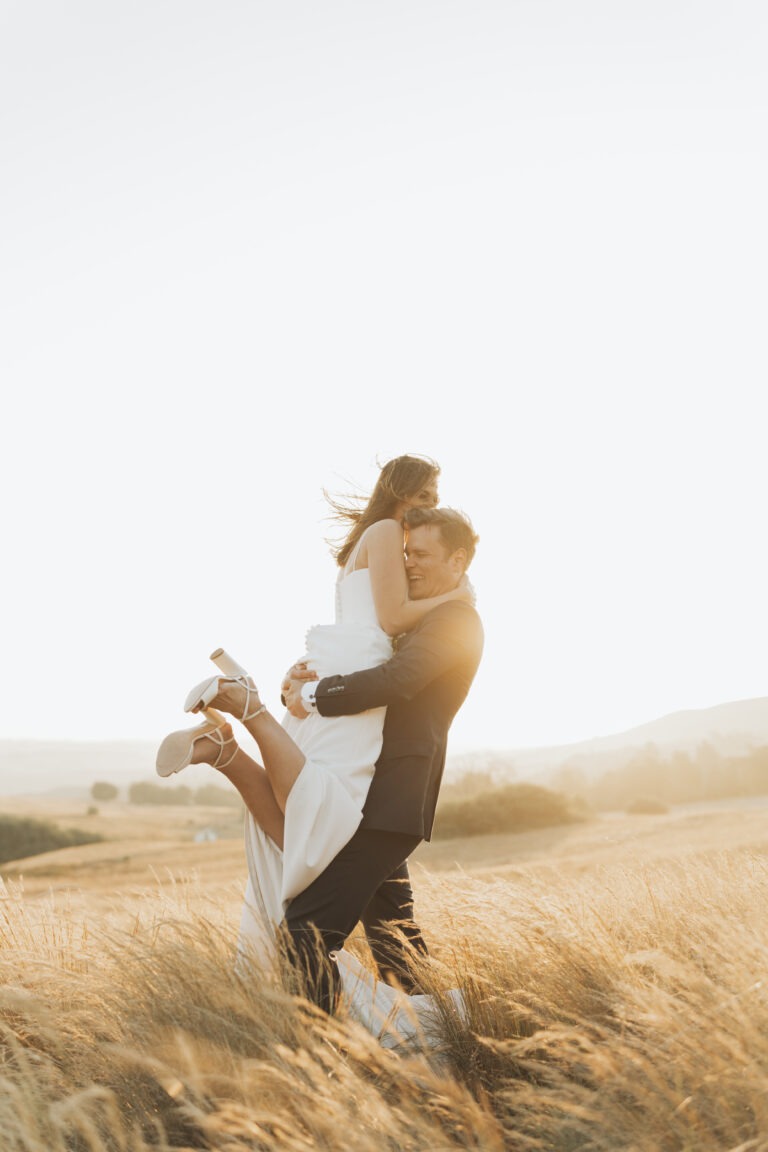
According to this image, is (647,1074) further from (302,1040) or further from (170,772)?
(170,772)

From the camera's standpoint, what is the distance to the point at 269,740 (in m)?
4.07

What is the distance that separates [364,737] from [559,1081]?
1.77 metres

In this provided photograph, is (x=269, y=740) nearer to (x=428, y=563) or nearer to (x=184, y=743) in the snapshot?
(x=184, y=743)

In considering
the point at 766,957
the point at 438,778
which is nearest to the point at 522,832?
the point at 438,778

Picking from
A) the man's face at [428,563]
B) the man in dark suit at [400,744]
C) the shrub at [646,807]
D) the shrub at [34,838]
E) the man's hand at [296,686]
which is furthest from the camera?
the shrub at [34,838]

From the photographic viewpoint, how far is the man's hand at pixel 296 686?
4.32 meters

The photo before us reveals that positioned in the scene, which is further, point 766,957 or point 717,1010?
point 766,957

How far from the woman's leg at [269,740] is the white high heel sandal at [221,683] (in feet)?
0.04

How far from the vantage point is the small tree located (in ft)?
154

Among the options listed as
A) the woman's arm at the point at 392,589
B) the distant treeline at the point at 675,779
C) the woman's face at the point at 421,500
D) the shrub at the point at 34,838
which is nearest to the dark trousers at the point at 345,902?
the woman's arm at the point at 392,589

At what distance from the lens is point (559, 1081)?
2.65 meters

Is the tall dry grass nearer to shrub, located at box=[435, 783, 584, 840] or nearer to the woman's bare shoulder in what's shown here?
the woman's bare shoulder

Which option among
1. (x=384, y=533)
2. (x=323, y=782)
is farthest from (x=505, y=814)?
(x=323, y=782)

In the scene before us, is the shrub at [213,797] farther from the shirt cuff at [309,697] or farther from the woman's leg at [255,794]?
the shirt cuff at [309,697]
